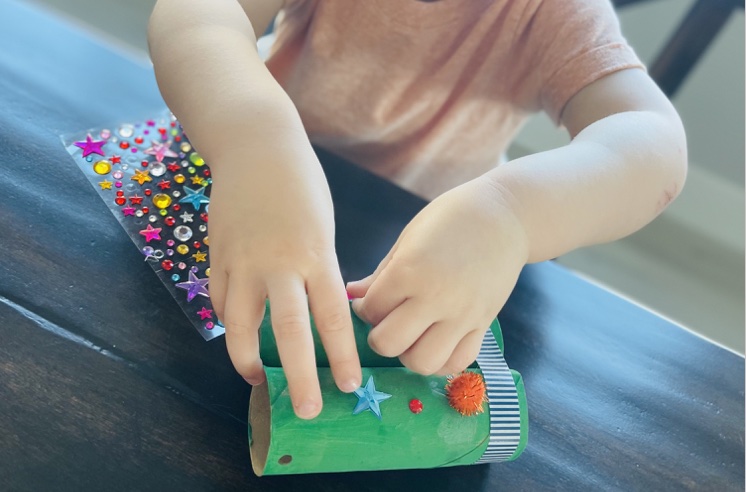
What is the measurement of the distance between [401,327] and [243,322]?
0.09m

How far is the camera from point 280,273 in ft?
1.09

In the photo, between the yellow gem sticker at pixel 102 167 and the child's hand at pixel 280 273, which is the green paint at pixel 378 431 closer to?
the child's hand at pixel 280 273

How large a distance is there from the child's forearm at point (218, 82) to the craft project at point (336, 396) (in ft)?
0.22

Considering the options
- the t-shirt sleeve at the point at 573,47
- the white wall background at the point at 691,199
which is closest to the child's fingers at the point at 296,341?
the t-shirt sleeve at the point at 573,47

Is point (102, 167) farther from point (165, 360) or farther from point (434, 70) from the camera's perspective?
point (434, 70)

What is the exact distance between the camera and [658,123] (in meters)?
0.45

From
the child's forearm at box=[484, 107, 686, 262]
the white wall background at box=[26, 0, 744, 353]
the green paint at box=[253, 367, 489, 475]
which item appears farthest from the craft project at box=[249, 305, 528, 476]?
the white wall background at box=[26, 0, 744, 353]

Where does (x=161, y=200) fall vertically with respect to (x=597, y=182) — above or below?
below

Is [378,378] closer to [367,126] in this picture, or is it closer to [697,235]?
[367,126]

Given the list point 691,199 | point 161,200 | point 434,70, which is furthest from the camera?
point 691,199

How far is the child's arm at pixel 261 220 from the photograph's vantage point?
33cm

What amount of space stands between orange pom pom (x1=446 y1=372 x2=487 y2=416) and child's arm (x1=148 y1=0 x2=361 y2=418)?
0.19 ft

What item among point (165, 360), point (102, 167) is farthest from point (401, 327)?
point (102, 167)

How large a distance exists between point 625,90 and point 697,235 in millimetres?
875
